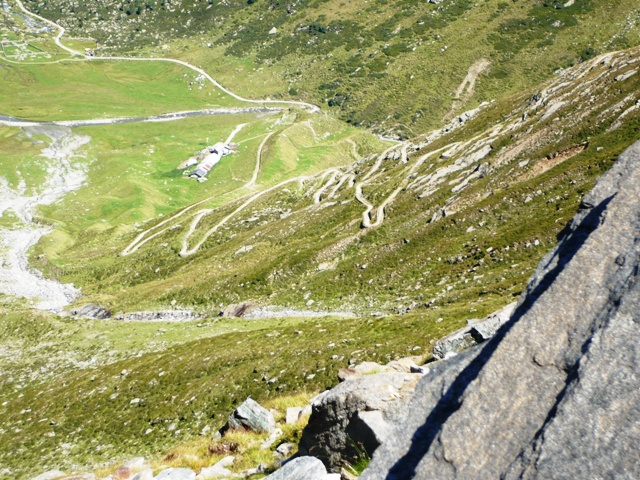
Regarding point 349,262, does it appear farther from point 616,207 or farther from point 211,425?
point 616,207

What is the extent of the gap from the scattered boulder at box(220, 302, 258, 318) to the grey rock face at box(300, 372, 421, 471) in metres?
45.3

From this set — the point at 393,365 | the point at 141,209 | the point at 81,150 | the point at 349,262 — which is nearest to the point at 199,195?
the point at 141,209

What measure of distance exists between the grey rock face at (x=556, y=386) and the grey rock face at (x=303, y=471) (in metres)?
3.24

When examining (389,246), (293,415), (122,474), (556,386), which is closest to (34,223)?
(389,246)

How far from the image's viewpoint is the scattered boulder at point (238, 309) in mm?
61438

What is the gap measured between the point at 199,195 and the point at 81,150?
58.6 metres

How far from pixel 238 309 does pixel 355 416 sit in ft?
164

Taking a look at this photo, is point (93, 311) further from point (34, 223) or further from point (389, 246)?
point (34, 223)

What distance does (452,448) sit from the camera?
9680 mm

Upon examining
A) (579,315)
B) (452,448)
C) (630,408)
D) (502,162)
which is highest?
(579,315)

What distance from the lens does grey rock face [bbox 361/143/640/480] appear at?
8523 millimetres

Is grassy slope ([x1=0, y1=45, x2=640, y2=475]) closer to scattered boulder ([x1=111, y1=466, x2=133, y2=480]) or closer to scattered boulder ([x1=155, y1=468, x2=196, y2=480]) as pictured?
scattered boulder ([x1=111, y1=466, x2=133, y2=480])

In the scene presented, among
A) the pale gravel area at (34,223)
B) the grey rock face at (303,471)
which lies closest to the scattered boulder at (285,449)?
the grey rock face at (303,471)

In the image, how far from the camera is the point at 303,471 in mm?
14109
